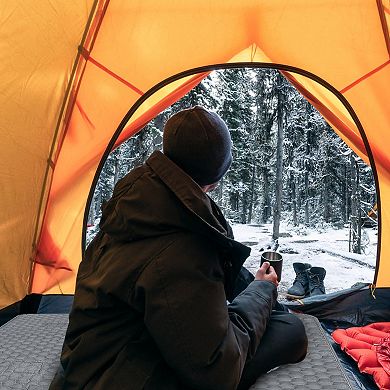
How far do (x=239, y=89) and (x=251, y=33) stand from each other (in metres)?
9.67

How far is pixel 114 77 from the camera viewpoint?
2.50 meters

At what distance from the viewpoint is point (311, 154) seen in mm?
10984

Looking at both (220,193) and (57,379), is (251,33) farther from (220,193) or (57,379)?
(220,193)

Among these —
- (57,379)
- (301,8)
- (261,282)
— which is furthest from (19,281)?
(301,8)

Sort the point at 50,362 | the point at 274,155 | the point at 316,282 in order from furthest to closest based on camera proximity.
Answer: the point at 274,155
the point at 316,282
the point at 50,362

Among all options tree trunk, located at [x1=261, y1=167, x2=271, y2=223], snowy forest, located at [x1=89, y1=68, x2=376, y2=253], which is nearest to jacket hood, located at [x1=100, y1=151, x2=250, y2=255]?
snowy forest, located at [x1=89, y1=68, x2=376, y2=253]

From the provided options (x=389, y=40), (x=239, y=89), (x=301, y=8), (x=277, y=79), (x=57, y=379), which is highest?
(x=239, y=89)

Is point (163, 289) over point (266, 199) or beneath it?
beneath

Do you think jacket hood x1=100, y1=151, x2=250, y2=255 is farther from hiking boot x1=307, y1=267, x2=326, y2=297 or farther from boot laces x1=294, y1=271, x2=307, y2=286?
boot laces x1=294, y1=271, x2=307, y2=286

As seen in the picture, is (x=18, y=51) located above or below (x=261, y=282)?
above

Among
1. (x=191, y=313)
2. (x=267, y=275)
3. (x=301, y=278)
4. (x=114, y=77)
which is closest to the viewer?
(x=191, y=313)

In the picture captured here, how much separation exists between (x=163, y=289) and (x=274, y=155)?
12445mm

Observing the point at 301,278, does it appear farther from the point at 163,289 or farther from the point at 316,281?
the point at 163,289

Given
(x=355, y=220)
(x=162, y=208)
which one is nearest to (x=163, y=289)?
(x=162, y=208)
